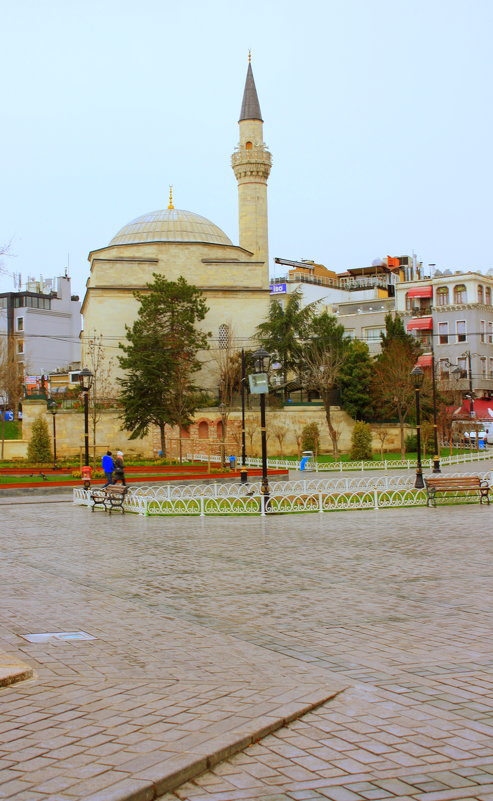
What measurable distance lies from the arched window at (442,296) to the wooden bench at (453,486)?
35753 millimetres

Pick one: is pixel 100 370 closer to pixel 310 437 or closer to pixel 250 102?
pixel 310 437

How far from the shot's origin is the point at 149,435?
4072cm

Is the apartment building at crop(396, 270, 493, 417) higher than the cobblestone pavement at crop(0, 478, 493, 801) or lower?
higher

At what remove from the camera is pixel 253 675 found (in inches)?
192

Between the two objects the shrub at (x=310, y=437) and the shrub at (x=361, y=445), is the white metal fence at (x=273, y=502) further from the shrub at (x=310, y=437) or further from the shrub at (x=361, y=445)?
the shrub at (x=310, y=437)

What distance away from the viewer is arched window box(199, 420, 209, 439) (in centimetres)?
4069

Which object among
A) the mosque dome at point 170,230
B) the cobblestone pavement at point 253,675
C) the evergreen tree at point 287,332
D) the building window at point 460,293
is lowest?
the cobblestone pavement at point 253,675

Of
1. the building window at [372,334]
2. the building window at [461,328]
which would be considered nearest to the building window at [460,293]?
the building window at [461,328]

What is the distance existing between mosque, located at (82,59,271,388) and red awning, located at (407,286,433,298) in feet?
32.2

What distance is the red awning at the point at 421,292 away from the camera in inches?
2055

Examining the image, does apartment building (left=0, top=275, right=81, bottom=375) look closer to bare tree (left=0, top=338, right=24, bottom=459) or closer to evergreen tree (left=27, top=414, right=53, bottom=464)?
bare tree (left=0, top=338, right=24, bottom=459)

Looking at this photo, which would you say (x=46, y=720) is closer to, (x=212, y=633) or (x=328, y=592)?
(x=212, y=633)

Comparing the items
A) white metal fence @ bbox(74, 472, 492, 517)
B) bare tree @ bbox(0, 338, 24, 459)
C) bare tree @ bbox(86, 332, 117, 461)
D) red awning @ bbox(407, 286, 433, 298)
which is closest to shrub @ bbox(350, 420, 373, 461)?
bare tree @ bbox(86, 332, 117, 461)

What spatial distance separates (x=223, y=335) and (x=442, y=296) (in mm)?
14418
